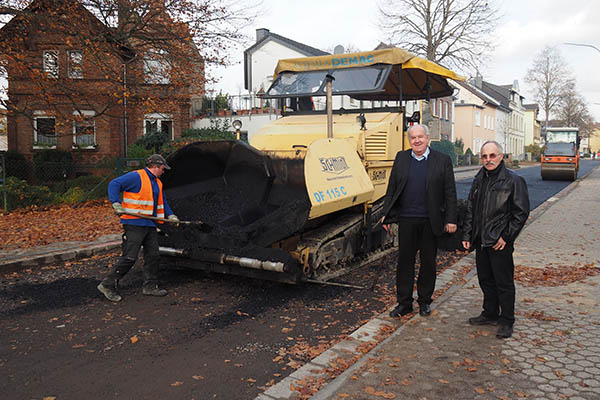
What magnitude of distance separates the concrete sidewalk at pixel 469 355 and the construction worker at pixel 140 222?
2509 mm

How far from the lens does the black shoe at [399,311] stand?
477 cm

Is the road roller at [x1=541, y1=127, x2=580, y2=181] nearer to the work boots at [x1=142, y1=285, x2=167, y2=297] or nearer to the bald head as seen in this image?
the bald head

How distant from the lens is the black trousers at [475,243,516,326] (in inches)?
169

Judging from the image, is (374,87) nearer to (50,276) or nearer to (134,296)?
(134,296)

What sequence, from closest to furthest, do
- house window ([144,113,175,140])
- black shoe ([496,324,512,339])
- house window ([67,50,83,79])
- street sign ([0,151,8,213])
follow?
black shoe ([496,324,512,339])
street sign ([0,151,8,213])
house window ([67,50,83,79])
house window ([144,113,175,140])

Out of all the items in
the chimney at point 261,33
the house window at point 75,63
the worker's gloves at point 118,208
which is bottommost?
the worker's gloves at point 118,208

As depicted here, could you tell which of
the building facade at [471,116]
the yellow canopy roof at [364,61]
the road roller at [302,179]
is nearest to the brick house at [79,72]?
the yellow canopy roof at [364,61]

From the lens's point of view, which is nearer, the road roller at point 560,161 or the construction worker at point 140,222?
the construction worker at point 140,222

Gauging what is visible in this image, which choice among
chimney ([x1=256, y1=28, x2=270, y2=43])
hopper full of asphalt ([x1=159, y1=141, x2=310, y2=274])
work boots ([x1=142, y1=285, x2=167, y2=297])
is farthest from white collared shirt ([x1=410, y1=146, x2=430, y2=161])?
chimney ([x1=256, y1=28, x2=270, y2=43])

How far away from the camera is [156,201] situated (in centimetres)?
550

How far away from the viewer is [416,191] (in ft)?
15.4

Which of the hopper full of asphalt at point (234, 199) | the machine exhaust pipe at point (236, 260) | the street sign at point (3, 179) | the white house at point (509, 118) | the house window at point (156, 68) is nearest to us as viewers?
the machine exhaust pipe at point (236, 260)

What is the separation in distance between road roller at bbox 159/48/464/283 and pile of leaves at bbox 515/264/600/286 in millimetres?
1807

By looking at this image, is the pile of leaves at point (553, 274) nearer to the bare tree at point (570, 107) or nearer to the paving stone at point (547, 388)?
the paving stone at point (547, 388)
